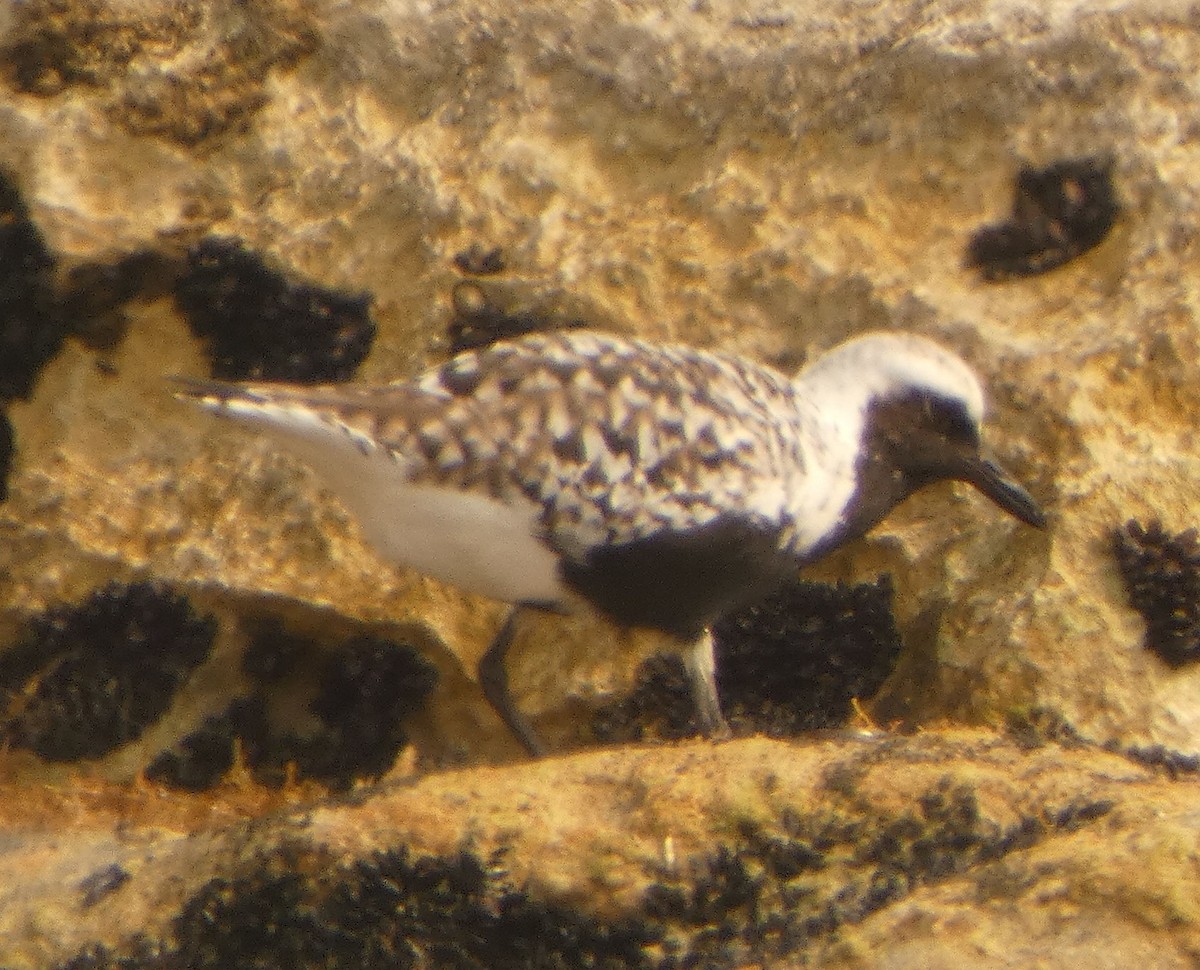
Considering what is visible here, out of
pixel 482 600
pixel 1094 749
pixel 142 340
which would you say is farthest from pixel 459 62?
pixel 1094 749

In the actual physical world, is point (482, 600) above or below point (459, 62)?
below

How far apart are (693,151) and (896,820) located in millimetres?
2792

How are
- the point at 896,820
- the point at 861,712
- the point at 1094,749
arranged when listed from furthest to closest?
the point at 861,712 → the point at 1094,749 → the point at 896,820

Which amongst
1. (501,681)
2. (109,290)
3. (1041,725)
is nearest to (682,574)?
(501,681)

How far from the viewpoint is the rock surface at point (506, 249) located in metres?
5.30

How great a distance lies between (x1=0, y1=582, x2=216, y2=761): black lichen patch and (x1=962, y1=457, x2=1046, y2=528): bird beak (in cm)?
263

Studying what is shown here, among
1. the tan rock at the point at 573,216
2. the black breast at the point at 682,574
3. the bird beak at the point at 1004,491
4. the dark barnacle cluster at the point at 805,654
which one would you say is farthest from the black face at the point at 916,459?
the black breast at the point at 682,574

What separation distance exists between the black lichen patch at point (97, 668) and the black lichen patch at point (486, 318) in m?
1.31

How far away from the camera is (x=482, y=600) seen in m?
5.62

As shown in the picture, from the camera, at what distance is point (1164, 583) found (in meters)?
4.97

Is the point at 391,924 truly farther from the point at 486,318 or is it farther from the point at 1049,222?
the point at 1049,222

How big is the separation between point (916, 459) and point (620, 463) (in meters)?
1.24

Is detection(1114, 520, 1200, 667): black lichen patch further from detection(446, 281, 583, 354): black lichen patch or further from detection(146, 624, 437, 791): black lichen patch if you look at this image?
detection(146, 624, 437, 791): black lichen patch

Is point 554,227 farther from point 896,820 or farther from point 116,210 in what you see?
point 896,820
